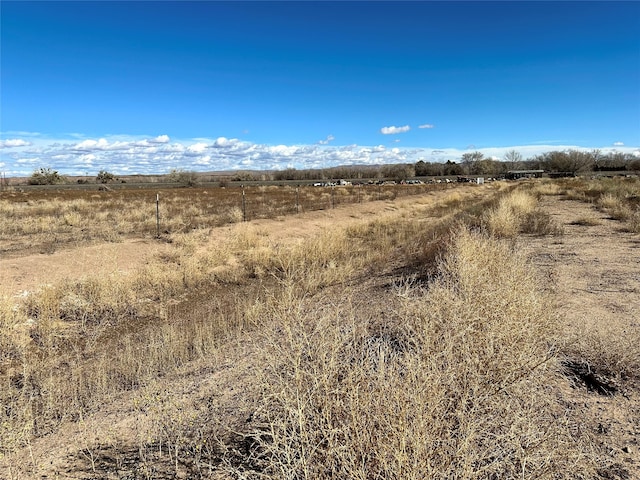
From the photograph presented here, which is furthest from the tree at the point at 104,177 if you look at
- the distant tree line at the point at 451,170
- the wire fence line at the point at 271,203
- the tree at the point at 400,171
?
the tree at the point at 400,171

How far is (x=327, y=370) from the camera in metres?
2.94

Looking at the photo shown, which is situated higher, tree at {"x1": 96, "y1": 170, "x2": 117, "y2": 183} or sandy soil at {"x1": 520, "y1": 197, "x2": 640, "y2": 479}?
tree at {"x1": 96, "y1": 170, "x2": 117, "y2": 183}

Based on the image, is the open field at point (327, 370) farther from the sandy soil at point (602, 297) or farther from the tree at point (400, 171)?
the tree at point (400, 171)

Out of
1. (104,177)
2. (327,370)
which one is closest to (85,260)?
(327,370)

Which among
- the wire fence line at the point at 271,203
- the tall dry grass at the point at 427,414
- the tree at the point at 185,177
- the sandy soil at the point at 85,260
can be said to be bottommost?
the sandy soil at the point at 85,260

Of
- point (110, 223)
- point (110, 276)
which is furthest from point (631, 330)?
point (110, 223)

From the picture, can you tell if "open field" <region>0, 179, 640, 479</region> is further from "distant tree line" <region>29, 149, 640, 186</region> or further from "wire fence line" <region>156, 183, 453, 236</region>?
"distant tree line" <region>29, 149, 640, 186</region>

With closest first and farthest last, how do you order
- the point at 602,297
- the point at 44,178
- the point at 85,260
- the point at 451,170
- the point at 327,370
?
the point at 327,370, the point at 602,297, the point at 85,260, the point at 44,178, the point at 451,170

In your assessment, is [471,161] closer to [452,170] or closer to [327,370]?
[452,170]

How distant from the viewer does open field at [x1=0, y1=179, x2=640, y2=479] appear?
8.38ft

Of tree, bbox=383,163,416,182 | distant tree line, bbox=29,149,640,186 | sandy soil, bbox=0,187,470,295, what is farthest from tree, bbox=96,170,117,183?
sandy soil, bbox=0,187,470,295

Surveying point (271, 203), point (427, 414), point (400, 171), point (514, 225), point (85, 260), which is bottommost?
point (85, 260)

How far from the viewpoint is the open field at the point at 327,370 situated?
8.38ft

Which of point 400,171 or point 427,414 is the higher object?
point 400,171
